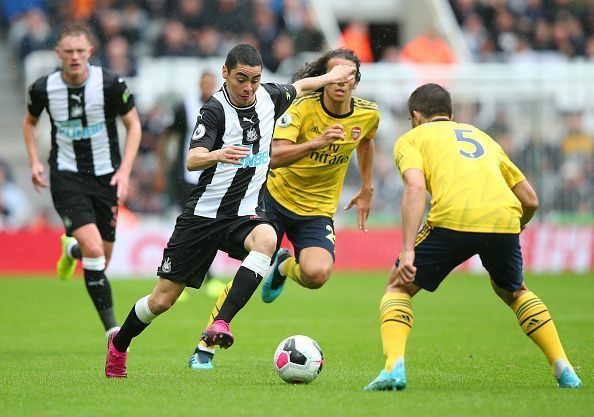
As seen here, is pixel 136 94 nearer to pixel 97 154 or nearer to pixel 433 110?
pixel 97 154

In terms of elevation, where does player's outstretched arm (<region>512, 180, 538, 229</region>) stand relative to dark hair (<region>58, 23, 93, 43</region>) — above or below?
below

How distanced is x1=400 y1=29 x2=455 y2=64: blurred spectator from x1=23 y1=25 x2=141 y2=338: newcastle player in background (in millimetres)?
13126

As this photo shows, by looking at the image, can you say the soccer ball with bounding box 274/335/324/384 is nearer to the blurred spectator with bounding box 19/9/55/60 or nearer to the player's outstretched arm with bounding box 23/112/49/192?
the player's outstretched arm with bounding box 23/112/49/192

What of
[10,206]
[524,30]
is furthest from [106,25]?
[524,30]

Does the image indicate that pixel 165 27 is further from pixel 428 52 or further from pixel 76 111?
pixel 76 111

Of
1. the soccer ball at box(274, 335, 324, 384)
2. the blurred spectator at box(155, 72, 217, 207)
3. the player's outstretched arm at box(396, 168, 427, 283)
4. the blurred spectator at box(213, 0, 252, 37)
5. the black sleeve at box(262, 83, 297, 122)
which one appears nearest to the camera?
the player's outstretched arm at box(396, 168, 427, 283)

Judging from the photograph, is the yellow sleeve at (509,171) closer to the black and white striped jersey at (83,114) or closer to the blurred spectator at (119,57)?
the black and white striped jersey at (83,114)

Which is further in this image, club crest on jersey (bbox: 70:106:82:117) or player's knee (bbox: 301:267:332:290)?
club crest on jersey (bbox: 70:106:82:117)

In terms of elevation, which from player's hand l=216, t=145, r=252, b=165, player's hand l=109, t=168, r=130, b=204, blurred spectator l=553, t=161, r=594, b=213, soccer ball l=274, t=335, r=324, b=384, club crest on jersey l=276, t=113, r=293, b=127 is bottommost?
blurred spectator l=553, t=161, r=594, b=213

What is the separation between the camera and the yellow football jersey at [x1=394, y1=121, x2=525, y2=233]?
6.43 meters

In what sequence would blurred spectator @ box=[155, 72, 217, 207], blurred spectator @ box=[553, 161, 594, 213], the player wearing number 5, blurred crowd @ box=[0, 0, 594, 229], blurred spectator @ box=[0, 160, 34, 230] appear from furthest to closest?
1. blurred spectator @ box=[553, 161, 594, 213]
2. blurred crowd @ box=[0, 0, 594, 229]
3. blurred spectator @ box=[0, 160, 34, 230]
4. blurred spectator @ box=[155, 72, 217, 207]
5. the player wearing number 5

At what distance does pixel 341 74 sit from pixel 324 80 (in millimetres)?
157

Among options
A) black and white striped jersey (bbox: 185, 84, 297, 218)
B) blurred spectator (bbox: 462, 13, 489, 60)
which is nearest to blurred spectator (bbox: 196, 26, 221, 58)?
blurred spectator (bbox: 462, 13, 489, 60)

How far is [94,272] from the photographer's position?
8.99 meters
